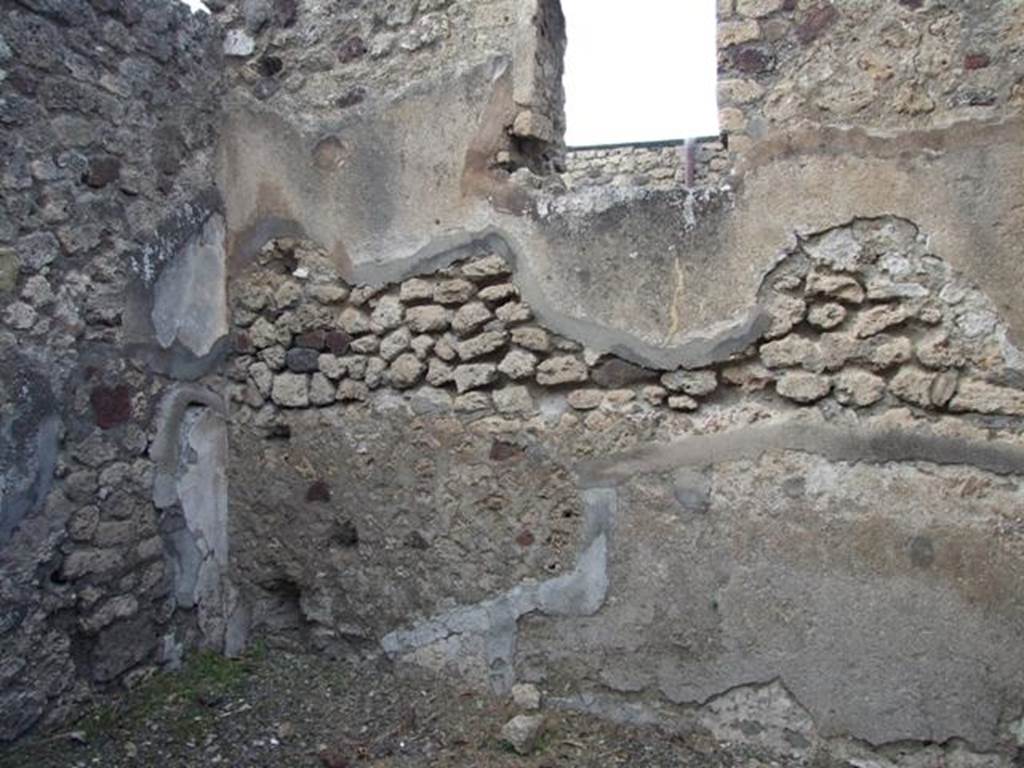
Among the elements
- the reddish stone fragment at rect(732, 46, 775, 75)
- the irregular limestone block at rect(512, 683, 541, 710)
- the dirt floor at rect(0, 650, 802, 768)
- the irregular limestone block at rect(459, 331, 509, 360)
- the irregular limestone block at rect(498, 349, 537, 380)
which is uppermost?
the reddish stone fragment at rect(732, 46, 775, 75)

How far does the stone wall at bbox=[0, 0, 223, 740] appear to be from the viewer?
2.52 metres

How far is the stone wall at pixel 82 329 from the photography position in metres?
2.52

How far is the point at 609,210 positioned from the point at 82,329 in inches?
63.5

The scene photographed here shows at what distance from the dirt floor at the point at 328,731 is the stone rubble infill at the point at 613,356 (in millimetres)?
922

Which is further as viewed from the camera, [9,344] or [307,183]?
[307,183]

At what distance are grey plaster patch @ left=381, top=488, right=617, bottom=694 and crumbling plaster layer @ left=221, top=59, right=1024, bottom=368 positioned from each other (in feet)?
1.75

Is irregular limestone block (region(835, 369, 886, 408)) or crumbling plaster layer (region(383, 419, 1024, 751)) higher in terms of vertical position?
irregular limestone block (region(835, 369, 886, 408))

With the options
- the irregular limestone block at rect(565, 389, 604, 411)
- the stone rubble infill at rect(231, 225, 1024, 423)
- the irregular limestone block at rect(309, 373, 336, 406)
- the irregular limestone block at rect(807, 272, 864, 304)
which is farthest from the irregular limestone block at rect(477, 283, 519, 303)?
the irregular limestone block at rect(807, 272, 864, 304)

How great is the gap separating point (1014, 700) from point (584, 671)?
3.70 ft

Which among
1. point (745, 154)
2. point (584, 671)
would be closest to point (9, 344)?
point (584, 671)

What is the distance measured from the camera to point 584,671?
106 inches

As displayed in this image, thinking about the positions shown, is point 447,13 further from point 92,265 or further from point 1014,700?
point 1014,700

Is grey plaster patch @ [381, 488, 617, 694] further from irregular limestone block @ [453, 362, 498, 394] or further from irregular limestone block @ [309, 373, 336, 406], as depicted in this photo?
irregular limestone block @ [309, 373, 336, 406]

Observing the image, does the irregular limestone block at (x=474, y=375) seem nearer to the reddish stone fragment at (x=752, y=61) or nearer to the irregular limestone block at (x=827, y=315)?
the irregular limestone block at (x=827, y=315)
